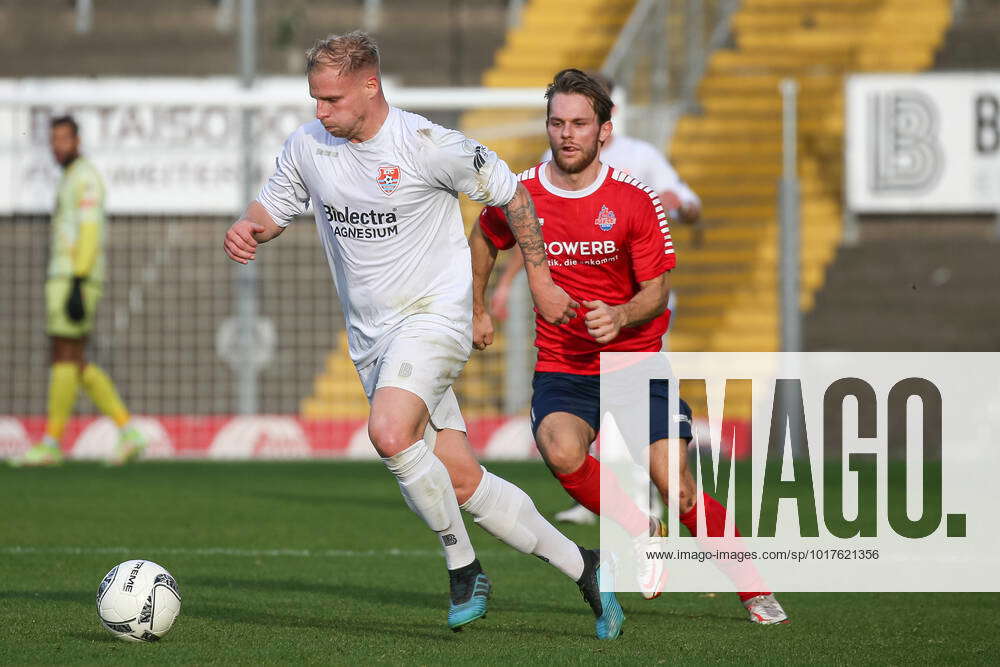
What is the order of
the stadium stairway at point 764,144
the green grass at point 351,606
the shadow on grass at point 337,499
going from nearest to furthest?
the green grass at point 351,606 → the shadow on grass at point 337,499 → the stadium stairway at point 764,144

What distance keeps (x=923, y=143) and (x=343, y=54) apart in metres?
13.1

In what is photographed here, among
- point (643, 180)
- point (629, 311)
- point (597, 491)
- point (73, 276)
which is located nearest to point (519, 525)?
point (597, 491)

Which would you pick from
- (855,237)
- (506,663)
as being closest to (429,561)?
(506,663)

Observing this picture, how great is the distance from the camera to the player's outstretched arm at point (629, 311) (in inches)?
240

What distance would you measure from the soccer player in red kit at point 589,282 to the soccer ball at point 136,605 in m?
1.49

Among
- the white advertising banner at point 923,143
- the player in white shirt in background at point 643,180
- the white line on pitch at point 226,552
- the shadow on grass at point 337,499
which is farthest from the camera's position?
the white advertising banner at point 923,143

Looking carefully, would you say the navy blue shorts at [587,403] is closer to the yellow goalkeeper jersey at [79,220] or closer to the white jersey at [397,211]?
the white jersey at [397,211]

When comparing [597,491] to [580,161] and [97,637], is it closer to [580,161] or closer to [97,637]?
[580,161]

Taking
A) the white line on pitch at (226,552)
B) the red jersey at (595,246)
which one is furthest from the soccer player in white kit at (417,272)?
the white line on pitch at (226,552)

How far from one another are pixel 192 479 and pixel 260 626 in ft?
22.0

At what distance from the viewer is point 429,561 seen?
326 inches

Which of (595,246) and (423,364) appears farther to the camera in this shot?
(595,246)

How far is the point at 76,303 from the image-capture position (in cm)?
1305

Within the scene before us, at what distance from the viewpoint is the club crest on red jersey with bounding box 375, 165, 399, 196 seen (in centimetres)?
605
